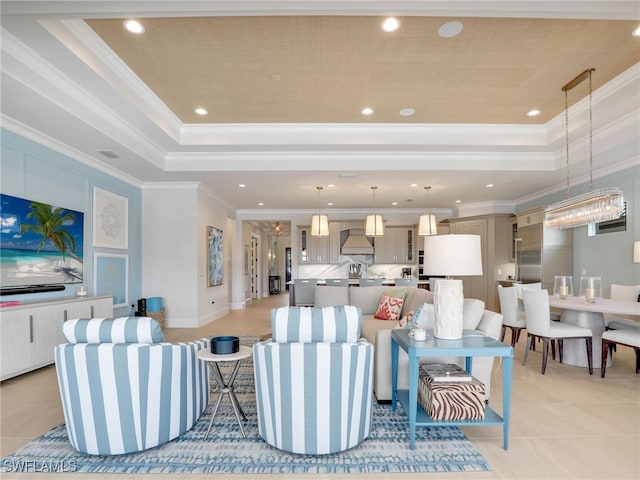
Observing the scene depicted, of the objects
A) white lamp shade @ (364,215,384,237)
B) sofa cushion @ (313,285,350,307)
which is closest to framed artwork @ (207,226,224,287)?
sofa cushion @ (313,285,350,307)

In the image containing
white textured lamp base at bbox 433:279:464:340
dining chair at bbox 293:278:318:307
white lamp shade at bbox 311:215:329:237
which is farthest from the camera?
white lamp shade at bbox 311:215:329:237

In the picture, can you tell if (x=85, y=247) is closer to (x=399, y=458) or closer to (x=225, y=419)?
(x=225, y=419)

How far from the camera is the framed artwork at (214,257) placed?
705 cm

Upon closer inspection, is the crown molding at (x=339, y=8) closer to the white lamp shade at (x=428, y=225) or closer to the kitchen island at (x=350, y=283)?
the kitchen island at (x=350, y=283)

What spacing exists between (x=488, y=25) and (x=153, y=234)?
19.2ft

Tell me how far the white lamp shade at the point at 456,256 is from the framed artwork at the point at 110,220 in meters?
4.80

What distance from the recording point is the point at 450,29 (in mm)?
2730

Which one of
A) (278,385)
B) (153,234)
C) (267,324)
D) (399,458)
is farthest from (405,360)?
(153,234)

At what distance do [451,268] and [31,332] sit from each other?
4.10m

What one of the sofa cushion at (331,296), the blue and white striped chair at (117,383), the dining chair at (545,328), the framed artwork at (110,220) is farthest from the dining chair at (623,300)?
the framed artwork at (110,220)

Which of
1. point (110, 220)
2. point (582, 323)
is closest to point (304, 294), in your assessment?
point (110, 220)

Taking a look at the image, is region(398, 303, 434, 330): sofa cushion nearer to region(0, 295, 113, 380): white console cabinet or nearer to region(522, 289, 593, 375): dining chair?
region(522, 289, 593, 375): dining chair

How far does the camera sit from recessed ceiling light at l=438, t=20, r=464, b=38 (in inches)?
105

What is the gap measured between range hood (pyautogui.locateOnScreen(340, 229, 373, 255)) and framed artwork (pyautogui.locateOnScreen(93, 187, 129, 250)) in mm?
5319
